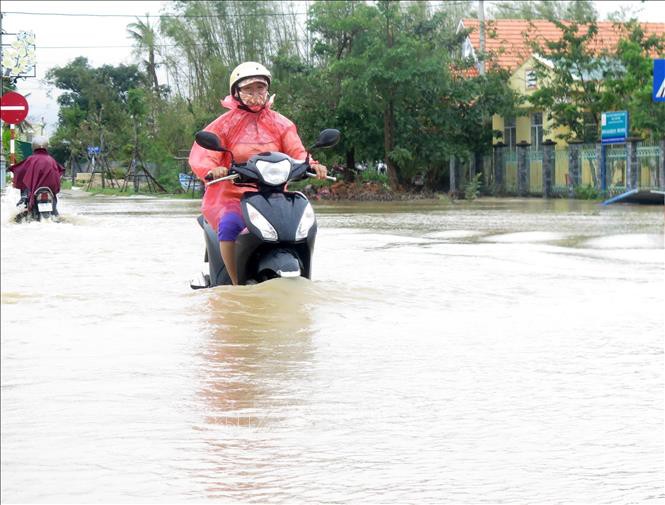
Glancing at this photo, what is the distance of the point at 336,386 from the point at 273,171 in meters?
2.85

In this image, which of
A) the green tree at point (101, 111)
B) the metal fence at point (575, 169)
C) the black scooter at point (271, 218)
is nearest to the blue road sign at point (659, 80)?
the black scooter at point (271, 218)

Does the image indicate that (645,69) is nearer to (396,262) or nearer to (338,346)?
(396,262)

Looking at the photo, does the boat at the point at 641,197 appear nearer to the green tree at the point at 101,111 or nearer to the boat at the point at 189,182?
the boat at the point at 189,182

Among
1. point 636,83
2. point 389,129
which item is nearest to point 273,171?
point 636,83

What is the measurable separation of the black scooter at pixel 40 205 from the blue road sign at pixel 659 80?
7.95 metres

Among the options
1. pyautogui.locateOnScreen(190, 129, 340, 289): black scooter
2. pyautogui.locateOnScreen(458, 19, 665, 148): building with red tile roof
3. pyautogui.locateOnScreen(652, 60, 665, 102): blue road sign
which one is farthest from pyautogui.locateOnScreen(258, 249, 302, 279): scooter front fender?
pyautogui.locateOnScreen(458, 19, 665, 148): building with red tile roof

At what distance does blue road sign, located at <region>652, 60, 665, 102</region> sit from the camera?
1595 centimetres

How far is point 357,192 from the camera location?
4000 cm

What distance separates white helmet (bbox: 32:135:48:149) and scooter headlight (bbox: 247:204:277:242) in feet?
34.4

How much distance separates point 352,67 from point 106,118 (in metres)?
19.6

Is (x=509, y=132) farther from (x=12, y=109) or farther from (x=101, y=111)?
(x=12, y=109)

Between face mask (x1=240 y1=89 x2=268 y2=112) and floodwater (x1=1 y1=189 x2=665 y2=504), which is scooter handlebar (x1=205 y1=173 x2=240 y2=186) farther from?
floodwater (x1=1 y1=189 x2=665 y2=504)

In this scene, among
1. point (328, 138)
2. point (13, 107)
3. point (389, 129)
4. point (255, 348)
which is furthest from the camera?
point (389, 129)

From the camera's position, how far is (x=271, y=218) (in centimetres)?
905
